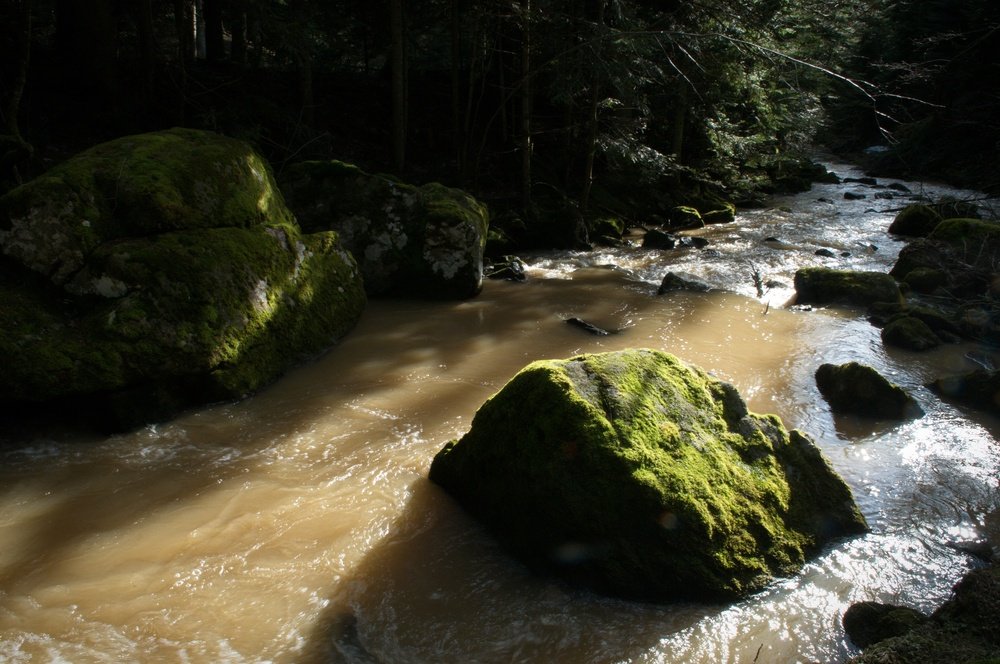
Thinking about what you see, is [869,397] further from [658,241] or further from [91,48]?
[91,48]

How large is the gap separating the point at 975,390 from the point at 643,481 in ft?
16.8

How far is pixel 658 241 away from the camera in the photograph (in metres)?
15.7

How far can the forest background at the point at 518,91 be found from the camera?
12.6 meters

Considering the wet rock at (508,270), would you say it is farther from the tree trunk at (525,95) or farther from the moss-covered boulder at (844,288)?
the moss-covered boulder at (844,288)

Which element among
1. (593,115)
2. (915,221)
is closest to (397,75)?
(593,115)

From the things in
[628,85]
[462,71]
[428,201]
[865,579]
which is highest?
[462,71]

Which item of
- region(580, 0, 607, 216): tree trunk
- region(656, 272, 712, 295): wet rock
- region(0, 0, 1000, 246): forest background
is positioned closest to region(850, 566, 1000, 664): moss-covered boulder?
region(0, 0, 1000, 246): forest background

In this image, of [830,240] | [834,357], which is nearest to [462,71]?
[830,240]

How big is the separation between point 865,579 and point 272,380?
18.2 feet

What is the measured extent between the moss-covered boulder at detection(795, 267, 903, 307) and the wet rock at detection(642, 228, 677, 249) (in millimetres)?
4642

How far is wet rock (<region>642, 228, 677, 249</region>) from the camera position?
615 inches

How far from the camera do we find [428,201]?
11.0m

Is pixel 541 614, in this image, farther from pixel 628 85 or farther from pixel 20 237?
pixel 628 85

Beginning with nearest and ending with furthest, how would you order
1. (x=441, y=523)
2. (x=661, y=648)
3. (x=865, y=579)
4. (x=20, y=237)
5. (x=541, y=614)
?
(x=661, y=648)
(x=541, y=614)
(x=865, y=579)
(x=441, y=523)
(x=20, y=237)
